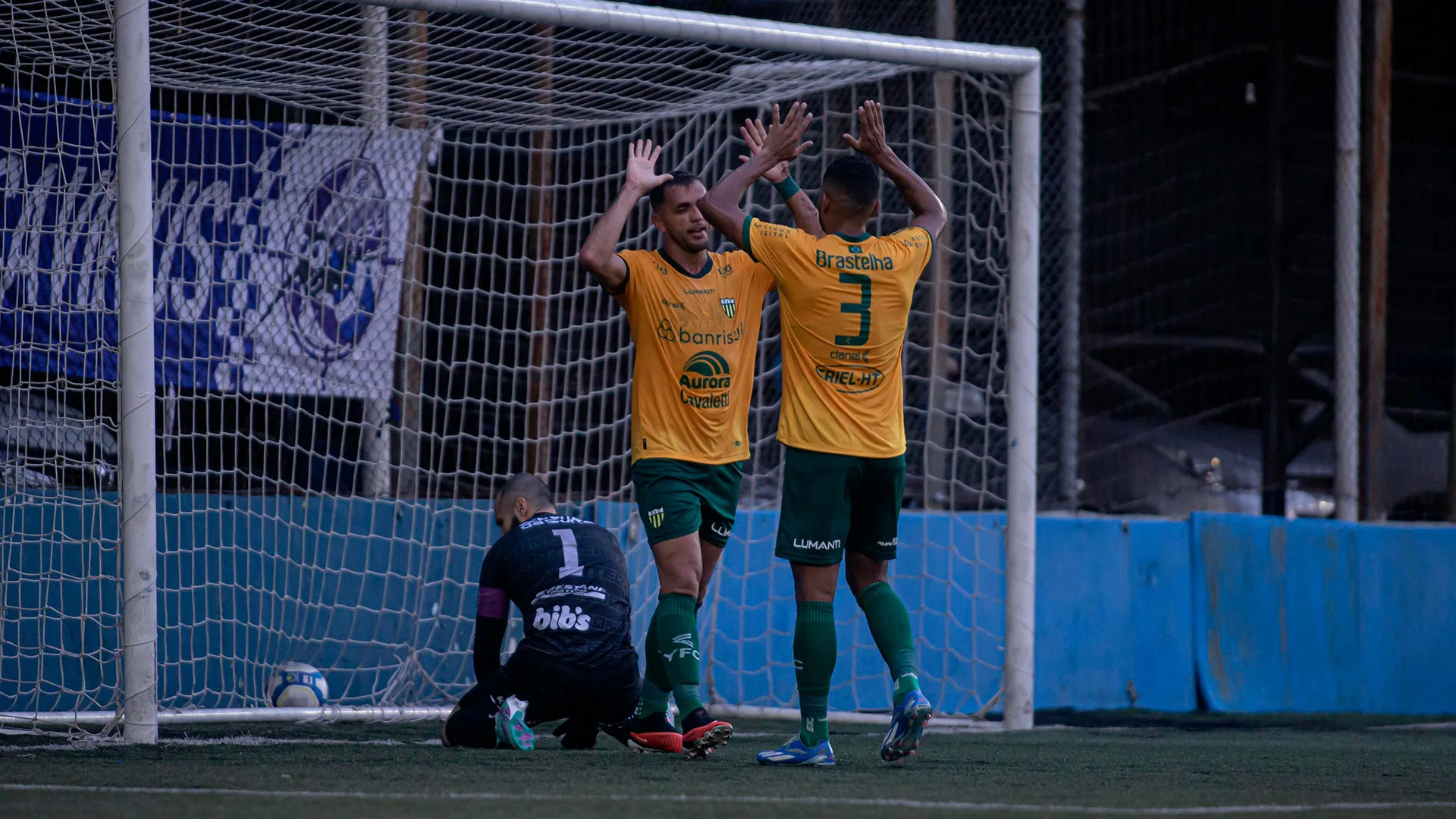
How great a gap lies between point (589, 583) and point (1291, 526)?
5.13 m

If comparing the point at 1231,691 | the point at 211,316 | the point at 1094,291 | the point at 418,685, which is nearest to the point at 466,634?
the point at 418,685

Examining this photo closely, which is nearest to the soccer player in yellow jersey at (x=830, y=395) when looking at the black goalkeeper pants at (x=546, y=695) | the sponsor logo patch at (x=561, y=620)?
the black goalkeeper pants at (x=546, y=695)

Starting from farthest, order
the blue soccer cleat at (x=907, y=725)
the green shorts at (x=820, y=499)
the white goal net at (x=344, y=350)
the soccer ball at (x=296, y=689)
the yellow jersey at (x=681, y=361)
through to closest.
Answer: the soccer ball at (x=296, y=689), the white goal net at (x=344, y=350), the yellow jersey at (x=681, y=361), the green shorts at (x=820, y=499), the blue soccer cleat at (x=907, y=725)

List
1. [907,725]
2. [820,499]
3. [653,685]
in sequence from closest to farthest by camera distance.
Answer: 1. [907,725]
2. [820,499]
3. [653,685]

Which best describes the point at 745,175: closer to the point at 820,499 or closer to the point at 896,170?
the point at 896,170

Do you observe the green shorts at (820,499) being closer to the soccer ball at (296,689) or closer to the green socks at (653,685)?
the green socks at (653,685)

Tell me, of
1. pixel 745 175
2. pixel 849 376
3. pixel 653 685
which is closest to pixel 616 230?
pixel 745 175

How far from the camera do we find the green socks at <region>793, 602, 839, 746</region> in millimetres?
4762

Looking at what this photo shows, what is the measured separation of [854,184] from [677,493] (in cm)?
115

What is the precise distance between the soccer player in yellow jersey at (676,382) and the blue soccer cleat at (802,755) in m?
0.36

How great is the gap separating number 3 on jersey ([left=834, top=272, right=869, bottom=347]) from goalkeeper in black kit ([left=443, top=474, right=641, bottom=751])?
127cm

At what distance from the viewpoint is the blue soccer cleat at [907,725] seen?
14.9 feet

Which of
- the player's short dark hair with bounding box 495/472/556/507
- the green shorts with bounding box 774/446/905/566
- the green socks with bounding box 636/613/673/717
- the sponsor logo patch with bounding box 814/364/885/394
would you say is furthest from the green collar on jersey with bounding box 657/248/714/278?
the green socks with bounding box 636/613/673/717

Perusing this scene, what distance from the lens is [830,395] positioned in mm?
4797
